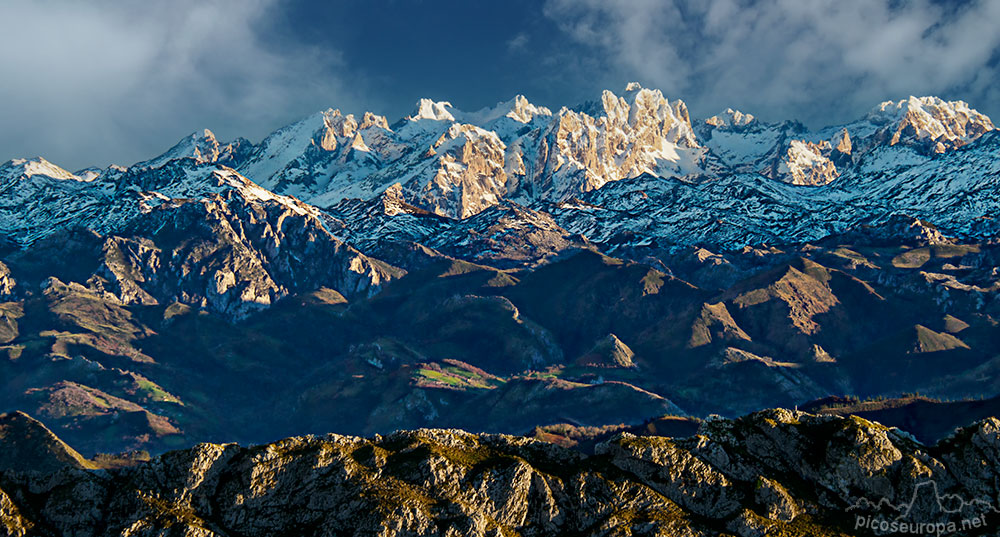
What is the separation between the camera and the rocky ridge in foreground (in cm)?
7806

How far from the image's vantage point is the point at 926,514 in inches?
3113

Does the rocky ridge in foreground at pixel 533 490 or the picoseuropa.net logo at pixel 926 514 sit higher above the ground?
the rocky ridge in foreground at pixel 533 490

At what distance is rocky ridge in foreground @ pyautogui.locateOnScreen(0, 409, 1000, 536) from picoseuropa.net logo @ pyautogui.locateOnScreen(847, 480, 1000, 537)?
13 cm

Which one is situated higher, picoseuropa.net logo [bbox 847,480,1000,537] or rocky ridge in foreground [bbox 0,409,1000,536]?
rocky ridge in foreground [bbox 0,409,1000,536]

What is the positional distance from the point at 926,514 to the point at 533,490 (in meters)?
37.0

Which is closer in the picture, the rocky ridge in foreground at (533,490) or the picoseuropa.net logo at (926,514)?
the picoseuropa.net logo at (926,514)

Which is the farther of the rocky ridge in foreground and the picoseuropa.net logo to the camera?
the rocky ridge in foreground

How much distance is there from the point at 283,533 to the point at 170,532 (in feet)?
32.5

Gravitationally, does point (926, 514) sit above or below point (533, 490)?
below

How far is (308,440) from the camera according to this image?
8906 cm

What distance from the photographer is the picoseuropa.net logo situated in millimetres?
77625

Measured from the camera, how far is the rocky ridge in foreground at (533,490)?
78062 mm

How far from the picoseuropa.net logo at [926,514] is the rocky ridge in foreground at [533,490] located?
0.13 m

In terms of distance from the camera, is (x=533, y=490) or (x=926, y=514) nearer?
(x=926, y=514)
